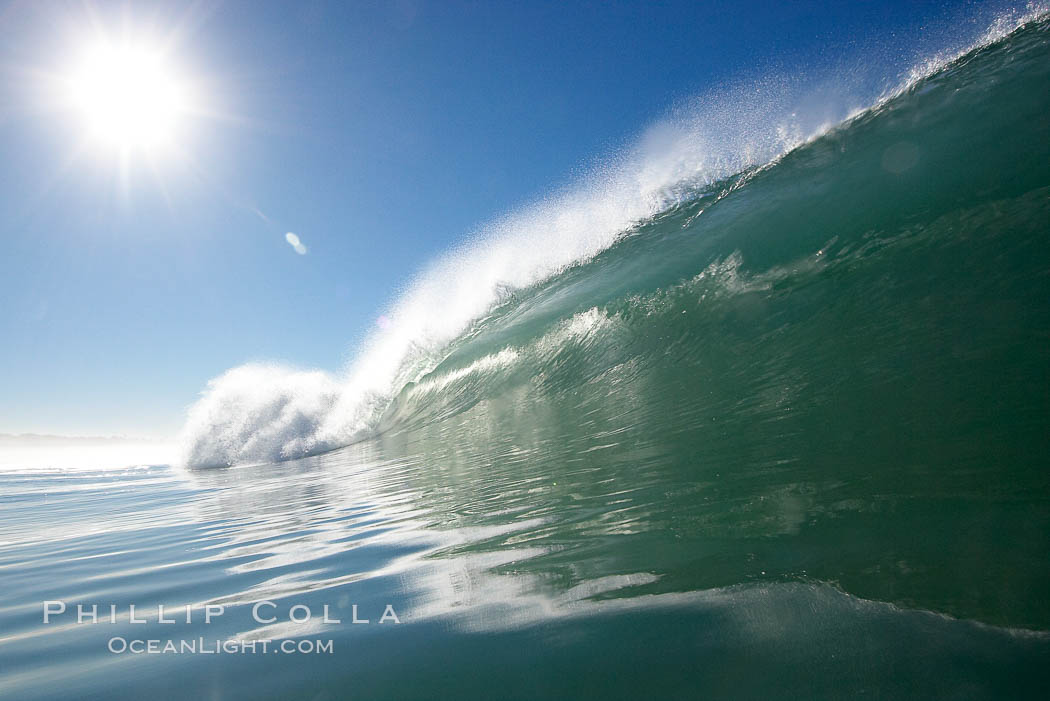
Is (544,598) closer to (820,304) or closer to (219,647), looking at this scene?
(219,647)

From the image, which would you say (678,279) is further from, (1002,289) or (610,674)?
(610,674)

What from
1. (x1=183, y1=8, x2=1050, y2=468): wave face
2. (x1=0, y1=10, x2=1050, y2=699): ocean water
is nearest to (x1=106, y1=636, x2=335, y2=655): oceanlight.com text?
(x1=0, y1=10, x2=1050, y2=699): ocean water

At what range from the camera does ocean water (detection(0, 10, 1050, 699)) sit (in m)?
1.11

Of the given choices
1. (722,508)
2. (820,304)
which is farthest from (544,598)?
(820,304)

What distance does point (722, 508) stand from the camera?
2000 mm

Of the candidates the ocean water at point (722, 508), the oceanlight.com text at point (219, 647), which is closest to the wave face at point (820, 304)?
the ocean water at point (722, 508)

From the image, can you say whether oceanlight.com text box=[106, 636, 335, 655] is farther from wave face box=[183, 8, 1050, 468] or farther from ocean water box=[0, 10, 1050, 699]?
wave face box=[183, 8, 1050, 468]

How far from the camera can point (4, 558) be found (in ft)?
11.5

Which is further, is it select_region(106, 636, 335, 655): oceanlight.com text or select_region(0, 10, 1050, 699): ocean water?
select_region(106, 636, 335, 655): oceanlight.com text

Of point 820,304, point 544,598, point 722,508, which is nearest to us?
point 544,598

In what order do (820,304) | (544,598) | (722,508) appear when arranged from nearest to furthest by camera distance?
(544,598) < (722,508) < (820,304)

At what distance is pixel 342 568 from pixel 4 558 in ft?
10.8

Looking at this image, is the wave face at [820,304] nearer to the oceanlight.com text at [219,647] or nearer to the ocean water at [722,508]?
the ocean water at [722,508]

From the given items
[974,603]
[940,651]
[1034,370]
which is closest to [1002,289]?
[1034,370]
